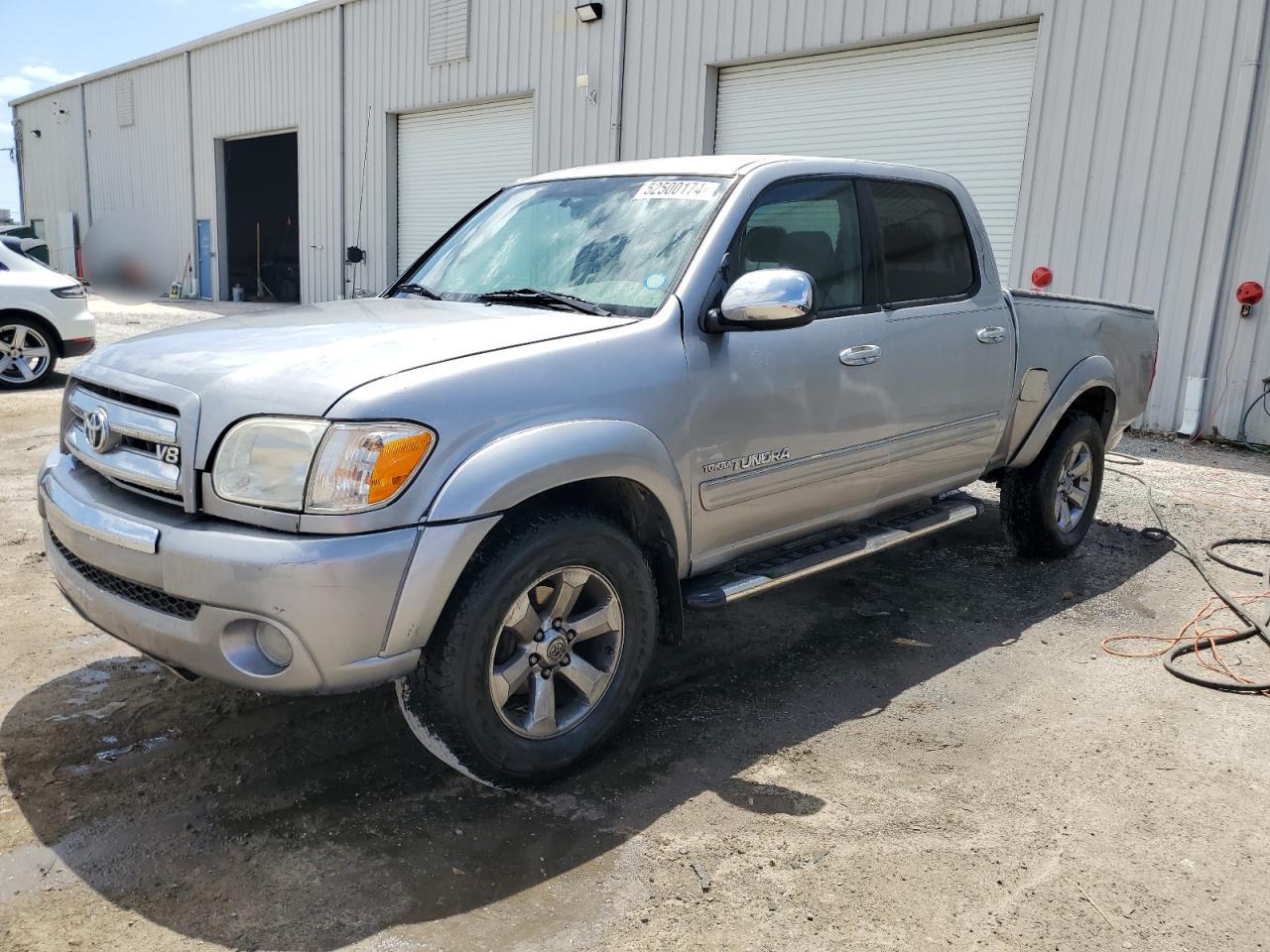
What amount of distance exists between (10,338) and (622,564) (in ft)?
30.2

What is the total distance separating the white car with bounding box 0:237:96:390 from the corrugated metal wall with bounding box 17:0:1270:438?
6892 mm

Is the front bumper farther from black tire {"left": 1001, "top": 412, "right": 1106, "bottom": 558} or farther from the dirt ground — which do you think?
black tire {"left": 1001, "top": 412, "right": 1106, "bottom": 558}

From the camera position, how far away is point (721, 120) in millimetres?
12508

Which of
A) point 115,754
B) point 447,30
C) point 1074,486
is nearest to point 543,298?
point 115,754

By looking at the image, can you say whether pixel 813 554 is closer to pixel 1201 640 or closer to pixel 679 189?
pixel 679 189

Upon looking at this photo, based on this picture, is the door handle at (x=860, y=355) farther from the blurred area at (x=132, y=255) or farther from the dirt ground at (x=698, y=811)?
the blurred area at (x=132, y=255)

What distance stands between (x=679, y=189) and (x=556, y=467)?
1454 millimetres

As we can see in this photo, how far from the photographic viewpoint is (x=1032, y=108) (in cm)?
970

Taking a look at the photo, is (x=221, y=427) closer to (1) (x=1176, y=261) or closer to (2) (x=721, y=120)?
(1) (x=1176, y=261)

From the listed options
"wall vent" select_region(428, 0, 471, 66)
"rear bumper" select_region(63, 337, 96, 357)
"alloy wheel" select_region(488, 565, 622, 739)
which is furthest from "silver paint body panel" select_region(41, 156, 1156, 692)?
"wall vent" select_region(428, 0, 471, 66)

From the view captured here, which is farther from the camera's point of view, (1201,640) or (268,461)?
(1201,640)

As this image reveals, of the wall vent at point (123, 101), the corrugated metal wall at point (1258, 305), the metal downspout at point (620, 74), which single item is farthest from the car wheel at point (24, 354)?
the wall vent at point (123, 101)

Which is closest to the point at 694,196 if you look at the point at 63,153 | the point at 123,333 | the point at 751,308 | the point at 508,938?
the point at 751,308

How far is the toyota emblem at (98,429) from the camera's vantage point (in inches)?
114
